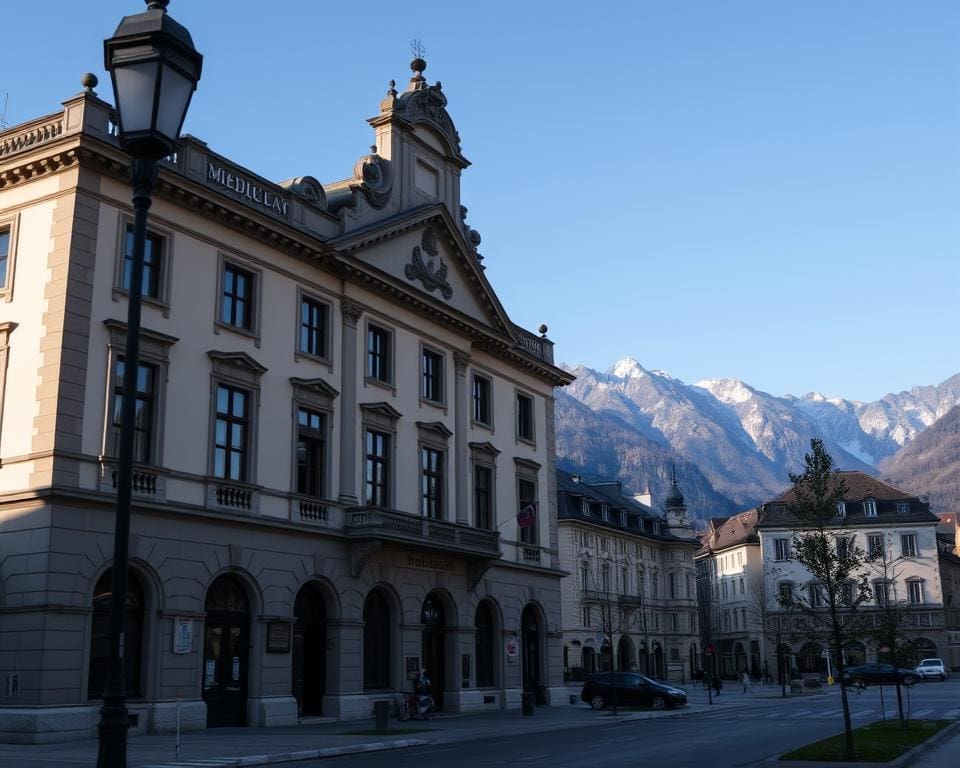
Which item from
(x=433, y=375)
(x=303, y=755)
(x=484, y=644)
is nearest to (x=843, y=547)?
(x=303, y=755)

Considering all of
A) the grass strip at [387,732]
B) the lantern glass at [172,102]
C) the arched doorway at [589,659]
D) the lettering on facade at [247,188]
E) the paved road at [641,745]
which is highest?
the lettering on facade at [247,188]

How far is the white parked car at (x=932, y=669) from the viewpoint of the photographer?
9069cm

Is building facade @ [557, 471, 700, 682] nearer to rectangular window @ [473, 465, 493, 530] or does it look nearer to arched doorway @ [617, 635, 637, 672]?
arched doorway @ [617, 635, 637, 672]

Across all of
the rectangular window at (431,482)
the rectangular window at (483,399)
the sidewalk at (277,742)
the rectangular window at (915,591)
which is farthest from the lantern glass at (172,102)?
the rectangular window at (915,591)

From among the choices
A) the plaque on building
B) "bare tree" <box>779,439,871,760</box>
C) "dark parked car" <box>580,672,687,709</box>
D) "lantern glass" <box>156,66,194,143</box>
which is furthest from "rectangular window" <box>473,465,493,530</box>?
"lantern glass" <box>156,66,194,143</box>

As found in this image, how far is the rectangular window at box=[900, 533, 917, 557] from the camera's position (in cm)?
10388

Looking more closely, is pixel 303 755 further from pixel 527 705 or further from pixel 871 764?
pixel 527 705

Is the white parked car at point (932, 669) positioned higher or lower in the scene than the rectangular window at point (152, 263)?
lower

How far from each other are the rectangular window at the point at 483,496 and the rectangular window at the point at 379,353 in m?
7.24

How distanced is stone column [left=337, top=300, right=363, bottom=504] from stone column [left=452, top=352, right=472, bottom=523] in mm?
6884

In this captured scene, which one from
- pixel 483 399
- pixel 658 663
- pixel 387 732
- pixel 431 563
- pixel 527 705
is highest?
pixel 483 399

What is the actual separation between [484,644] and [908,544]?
7237 cm

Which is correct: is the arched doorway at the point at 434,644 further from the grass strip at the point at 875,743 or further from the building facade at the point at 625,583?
the building facade at the point at 625,583

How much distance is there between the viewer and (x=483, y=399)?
46.8m
